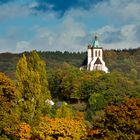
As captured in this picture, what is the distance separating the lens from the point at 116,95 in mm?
104250

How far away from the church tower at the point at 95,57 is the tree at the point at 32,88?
9090 cm

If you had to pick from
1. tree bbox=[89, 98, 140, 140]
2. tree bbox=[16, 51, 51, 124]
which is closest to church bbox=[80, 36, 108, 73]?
tree bbox=[16, 51, 51, 124]

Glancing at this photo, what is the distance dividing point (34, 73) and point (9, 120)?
14.1 metres

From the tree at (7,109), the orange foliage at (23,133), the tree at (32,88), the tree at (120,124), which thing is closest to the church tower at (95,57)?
the tree at (32,88)

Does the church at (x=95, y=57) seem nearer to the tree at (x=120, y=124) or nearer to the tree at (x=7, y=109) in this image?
the tree at (x=7, y=109)

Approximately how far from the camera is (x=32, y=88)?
6038 cm

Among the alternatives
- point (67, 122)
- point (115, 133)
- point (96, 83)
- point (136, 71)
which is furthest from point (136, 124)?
point (136, 71)

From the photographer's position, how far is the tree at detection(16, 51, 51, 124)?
57406 millimetres

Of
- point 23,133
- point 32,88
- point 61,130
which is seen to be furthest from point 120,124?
point 32,88

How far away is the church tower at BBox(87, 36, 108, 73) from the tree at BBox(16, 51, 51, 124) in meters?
90.9

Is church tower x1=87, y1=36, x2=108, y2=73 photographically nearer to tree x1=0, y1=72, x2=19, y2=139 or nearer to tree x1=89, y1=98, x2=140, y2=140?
tree x1=0, y1=72, x2=19, y2=139

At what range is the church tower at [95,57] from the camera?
157 meters

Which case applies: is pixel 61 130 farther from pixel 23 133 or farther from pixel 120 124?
pixel 120 124

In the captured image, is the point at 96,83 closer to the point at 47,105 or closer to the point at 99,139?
the point at 47,105
